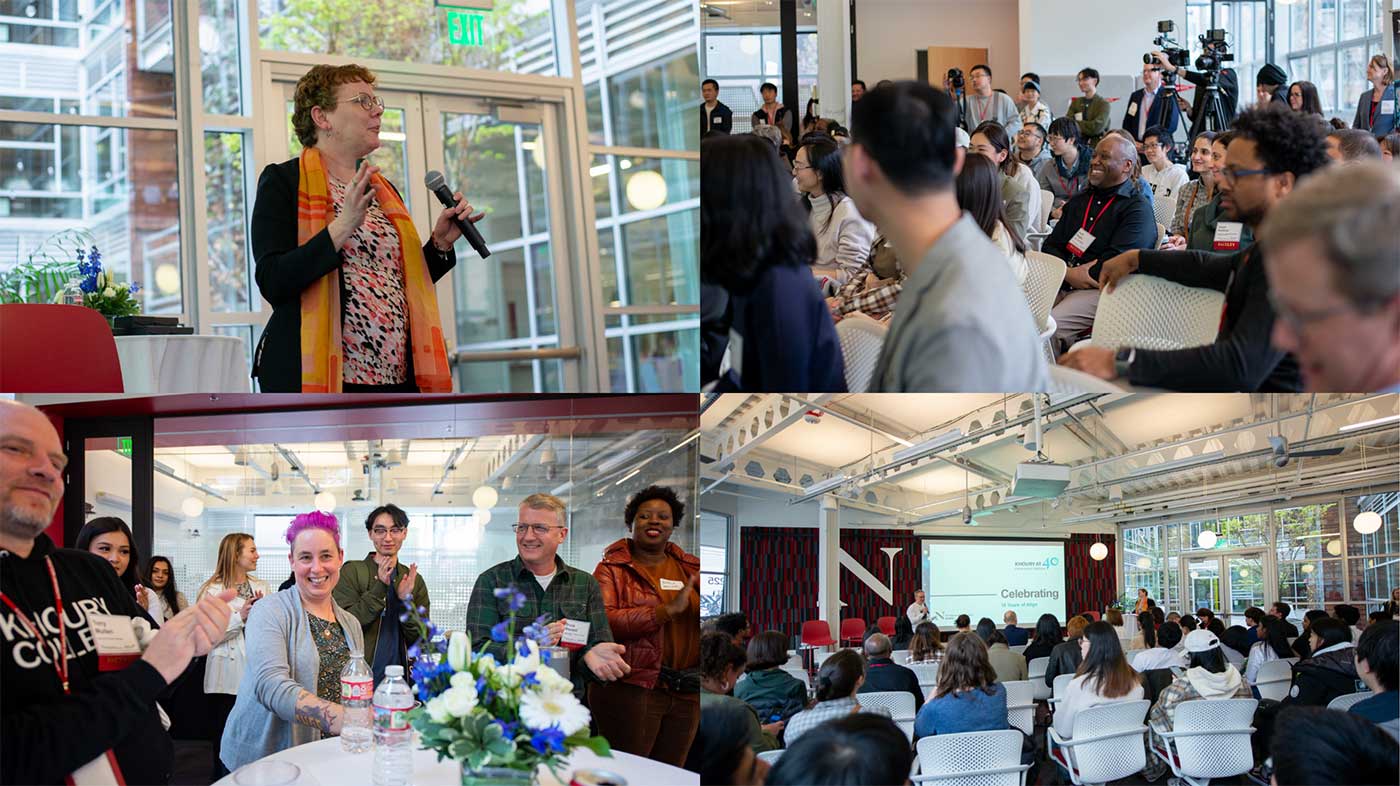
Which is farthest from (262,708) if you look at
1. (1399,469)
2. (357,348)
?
(1399,469)

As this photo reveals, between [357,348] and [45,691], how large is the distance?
120 cm

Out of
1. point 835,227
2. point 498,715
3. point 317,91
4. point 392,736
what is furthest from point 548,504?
point 835,227

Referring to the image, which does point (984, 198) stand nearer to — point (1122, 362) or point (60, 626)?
point (1122, 362)

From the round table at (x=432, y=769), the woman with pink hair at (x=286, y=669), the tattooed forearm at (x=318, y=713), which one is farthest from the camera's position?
the woman with pink hair at (x=286, y=669)

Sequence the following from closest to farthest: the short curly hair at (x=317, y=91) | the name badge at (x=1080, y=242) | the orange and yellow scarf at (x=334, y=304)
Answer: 1. the name badge at (x=1080, y=242)
2. the orange and yellow scarf at (x=334, y=304)
3. the short curly hair at (x=317, y=91)

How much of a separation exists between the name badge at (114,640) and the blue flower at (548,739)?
84cm

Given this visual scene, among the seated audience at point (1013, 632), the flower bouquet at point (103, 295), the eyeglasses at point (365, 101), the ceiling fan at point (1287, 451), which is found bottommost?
the seated audience at point (1013, 632)

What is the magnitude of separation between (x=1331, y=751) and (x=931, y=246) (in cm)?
129

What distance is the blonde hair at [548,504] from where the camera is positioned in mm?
4406

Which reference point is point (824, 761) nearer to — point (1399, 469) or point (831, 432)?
point (831, 432)

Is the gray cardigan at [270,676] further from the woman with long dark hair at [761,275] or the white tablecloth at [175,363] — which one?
the woman with long dark hair at [761,275]

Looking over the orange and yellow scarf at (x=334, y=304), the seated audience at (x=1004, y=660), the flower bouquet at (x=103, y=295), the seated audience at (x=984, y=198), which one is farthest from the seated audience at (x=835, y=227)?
the flower bouquet at (x=103, y=295)

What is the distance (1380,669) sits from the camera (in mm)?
2432

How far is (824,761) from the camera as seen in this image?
7.82 feet
